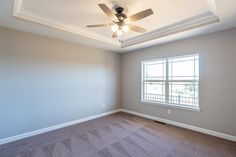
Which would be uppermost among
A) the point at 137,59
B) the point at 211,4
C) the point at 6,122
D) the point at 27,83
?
the point at 211,4

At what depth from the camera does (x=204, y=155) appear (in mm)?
2256

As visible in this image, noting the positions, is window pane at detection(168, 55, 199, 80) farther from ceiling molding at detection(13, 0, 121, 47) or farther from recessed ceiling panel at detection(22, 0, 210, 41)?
ceiling molding at detection(13, 0, 121, 47)

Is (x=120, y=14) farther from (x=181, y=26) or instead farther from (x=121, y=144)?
(x=121, y=144)

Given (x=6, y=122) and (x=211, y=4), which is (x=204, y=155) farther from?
(x=6, y=122)

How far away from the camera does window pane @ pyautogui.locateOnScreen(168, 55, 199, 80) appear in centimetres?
336

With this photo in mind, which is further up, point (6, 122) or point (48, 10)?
point (48, 10)

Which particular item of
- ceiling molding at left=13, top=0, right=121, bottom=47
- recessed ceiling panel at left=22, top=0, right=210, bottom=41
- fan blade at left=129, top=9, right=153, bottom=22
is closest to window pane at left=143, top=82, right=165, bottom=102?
recessed ceiling panel at left=22, top=0, right=210, bottom=41

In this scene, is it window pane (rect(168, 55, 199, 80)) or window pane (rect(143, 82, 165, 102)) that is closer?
window pane (rect(168, 55, 199, 80))

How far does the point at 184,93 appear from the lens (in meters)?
3.59

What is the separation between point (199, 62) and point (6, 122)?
15.4ft

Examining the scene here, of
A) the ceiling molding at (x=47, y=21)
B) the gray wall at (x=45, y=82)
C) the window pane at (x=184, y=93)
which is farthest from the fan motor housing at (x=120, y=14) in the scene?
the window pane at (x=184, y=93)

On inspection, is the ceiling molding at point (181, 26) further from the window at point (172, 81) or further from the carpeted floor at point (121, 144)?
the carpeted floor at point (121, 144)

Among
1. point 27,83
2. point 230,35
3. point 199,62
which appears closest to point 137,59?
point 199,62

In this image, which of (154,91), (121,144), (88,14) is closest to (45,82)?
(88,14)
